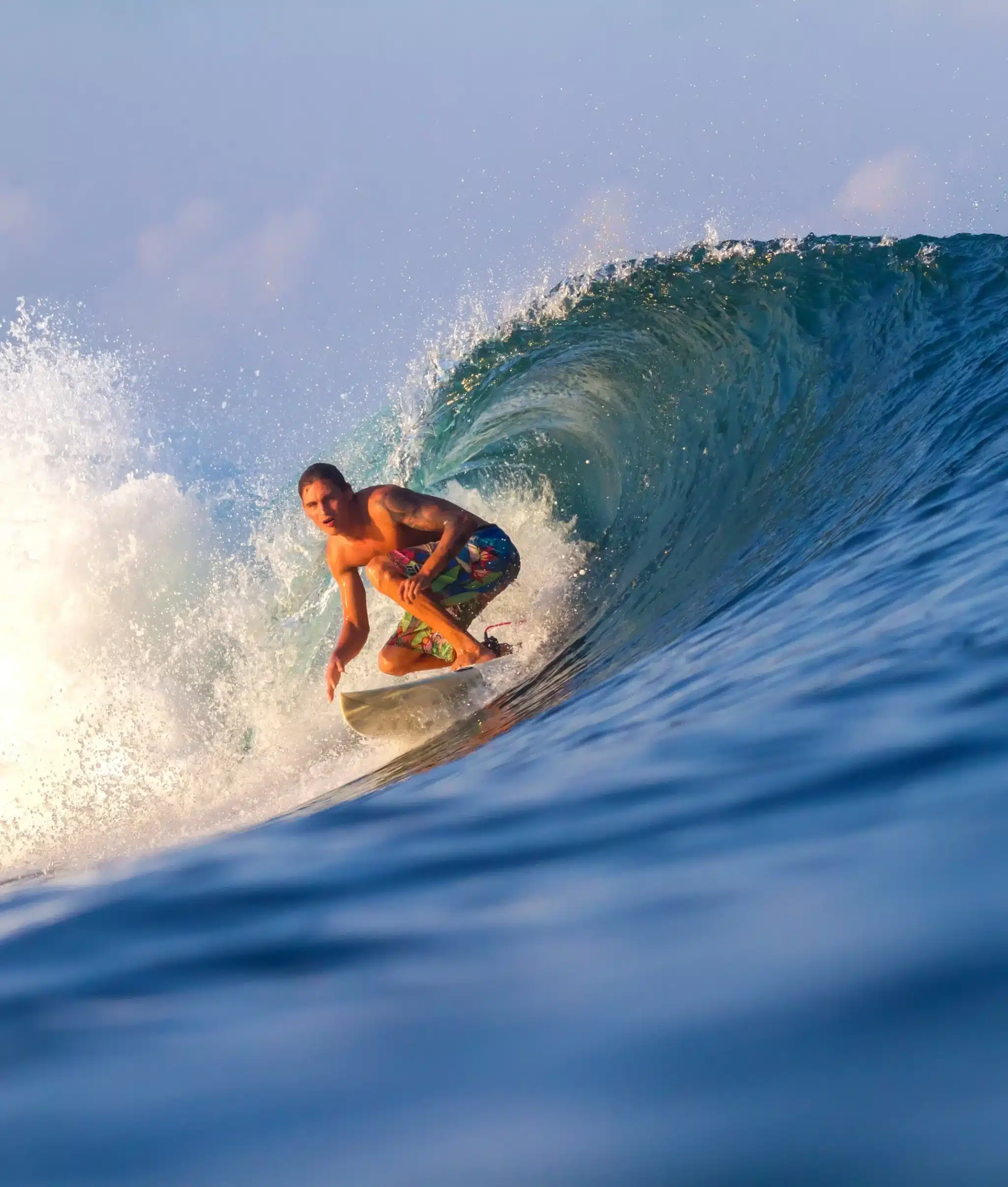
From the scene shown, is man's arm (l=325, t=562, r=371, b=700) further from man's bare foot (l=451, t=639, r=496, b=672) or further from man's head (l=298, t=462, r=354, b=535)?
man's bare foot (l=451, t=639, r=496, b=672)

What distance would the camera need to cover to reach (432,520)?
6305 mm

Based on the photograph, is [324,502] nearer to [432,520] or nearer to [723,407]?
[432,520]

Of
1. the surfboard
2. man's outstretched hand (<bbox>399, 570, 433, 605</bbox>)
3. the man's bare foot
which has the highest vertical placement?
man's outstretched hand (<bbox>399, 570, 433, 605</bbox>)

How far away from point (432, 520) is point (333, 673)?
0.96 m

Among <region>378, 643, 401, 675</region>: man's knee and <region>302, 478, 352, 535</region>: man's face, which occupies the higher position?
<region>302, 478, 352, 535</region>: man's face

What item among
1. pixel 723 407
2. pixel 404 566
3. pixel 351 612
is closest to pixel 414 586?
pixel 404 566

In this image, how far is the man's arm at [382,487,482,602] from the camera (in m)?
6.11

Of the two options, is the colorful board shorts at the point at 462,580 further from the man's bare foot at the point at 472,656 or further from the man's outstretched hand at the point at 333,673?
the man's outstretched hand at the point at 333,673

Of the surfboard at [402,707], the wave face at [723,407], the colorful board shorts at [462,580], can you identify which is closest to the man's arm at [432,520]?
the colorful board shorts at [462,580]

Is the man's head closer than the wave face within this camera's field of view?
Yes

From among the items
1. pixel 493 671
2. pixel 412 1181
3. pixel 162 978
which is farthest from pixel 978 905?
pixel 493 671

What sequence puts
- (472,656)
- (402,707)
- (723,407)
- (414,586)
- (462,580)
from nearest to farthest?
(402,707), (414,586), (472,656), (462,580), (723,407)

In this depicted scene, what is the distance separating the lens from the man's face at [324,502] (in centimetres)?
585

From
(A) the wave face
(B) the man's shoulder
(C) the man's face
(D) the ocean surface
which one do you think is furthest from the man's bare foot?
(C) the man's face
